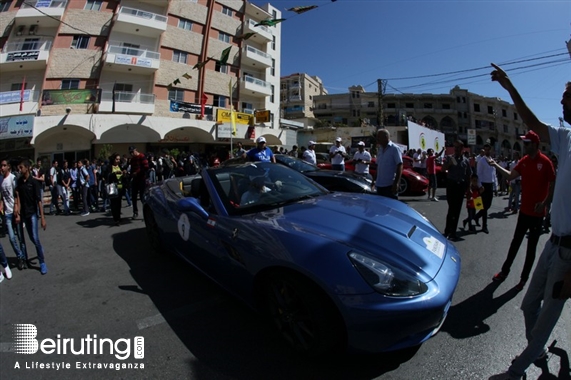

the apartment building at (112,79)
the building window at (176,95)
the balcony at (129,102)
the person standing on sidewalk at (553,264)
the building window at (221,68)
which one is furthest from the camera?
the building window at (221,68)

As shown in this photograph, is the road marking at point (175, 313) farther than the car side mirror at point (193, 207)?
No

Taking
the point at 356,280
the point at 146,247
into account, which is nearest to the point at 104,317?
the point at 146,247

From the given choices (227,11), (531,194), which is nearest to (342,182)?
(531,194)

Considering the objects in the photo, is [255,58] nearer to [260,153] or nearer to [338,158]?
[338,158]

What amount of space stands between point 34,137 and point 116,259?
2103 centimetres

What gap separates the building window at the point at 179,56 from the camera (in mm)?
26889

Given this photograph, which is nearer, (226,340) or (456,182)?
(226,340)

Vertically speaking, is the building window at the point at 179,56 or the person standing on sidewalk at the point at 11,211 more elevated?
the building window at the point at 179,56

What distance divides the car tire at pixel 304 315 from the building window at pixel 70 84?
27125mm

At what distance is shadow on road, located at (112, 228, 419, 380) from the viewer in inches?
76.5

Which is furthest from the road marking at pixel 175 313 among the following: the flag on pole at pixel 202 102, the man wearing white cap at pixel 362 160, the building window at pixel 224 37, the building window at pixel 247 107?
the building window at pixel 224 37

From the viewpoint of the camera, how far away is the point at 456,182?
4902 mm

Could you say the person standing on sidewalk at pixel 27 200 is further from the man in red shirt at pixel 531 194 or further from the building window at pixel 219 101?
the building window at pixel 219 101

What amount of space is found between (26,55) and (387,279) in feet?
96.8
